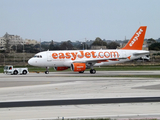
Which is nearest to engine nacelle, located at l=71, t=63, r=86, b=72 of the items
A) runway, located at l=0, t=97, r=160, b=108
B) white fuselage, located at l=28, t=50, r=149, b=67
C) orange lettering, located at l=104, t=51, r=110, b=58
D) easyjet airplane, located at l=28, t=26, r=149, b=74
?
easyjet airplane, located at l=28, t=26, r=149, b=74

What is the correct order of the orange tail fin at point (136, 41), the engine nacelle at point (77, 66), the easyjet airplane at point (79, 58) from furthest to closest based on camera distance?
1. the orange tail fin at point (136, 41)
2. the easyjet airplane at point (79, 58)
3. the engine nacelle at point (77, 66)

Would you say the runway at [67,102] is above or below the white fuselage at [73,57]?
below

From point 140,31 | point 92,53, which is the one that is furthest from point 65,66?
point 140,31

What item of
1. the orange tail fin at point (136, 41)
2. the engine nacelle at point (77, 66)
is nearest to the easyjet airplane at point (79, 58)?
the engine nacelle at point (77, 66)

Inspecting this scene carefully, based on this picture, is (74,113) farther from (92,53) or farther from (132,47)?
(132,47)

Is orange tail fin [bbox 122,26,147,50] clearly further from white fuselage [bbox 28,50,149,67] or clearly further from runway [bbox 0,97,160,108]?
runway [bbox 0,97,160,108]

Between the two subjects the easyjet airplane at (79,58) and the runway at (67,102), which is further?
the easyjet airplane at (79,58)

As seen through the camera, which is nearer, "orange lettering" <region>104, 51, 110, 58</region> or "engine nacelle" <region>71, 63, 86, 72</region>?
"engine nacelle" <region>71, 63, 86, 72</region>

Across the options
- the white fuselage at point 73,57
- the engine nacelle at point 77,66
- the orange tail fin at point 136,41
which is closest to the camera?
the engine nacelle at point 77,66

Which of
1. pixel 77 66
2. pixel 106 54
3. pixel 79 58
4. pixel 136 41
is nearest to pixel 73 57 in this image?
pixel 79 58

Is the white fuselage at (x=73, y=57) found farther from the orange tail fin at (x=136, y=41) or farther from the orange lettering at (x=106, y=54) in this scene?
the orange tail fin at (x=136, y=41)

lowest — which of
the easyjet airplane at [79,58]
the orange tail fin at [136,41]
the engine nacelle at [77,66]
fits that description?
the engine nacelle at [77,66]

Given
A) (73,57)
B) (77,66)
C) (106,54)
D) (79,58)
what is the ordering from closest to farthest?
1. (77,66)
2. (73,57)
3. (79,58)
4. (106,54)

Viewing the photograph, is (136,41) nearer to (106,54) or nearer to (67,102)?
(106,54)
